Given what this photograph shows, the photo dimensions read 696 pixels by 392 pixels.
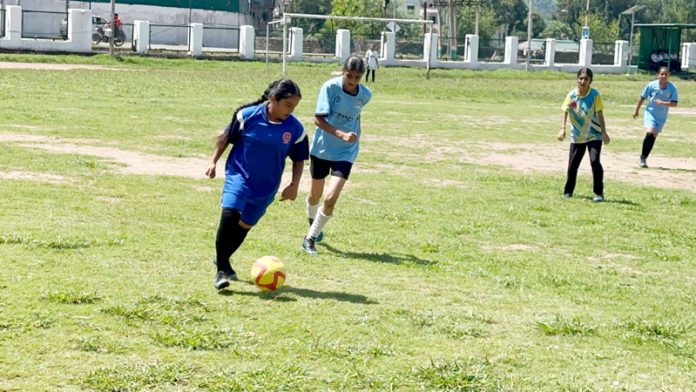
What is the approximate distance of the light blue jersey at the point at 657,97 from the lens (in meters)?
19.8

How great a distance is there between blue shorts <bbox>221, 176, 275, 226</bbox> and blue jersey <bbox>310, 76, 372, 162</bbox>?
208 cm

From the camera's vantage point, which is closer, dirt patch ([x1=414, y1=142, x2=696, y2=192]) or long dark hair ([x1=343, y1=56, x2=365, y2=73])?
long dark hair ([x1=343, y1=56, x2=365, y2=73])

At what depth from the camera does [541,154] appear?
842 inches

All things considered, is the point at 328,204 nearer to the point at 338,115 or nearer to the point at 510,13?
the point at 338,115

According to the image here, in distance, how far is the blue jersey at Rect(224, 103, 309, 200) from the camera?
28.5 ft

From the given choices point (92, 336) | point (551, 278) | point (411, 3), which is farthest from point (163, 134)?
point (411, 3)

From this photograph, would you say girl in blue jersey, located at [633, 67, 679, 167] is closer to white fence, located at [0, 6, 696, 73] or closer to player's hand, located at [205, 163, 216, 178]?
player's hand, located at [205, 163, 216, 178]

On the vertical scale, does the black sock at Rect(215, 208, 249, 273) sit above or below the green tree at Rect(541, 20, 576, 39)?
below

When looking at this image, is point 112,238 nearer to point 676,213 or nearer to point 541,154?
point 676,213

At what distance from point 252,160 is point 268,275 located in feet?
2.93

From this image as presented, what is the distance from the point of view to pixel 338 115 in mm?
10766

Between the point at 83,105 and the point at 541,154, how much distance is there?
10676 mm

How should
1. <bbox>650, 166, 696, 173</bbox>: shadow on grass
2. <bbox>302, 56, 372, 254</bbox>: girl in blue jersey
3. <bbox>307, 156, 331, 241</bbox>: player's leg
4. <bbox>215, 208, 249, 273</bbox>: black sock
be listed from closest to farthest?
<bbox>215, 208, 249, 273</bbox>: black sock
<bbox>302, 56, 372, 254</bbox>: girl in blue jersey
<bbox>307, 156, 331, 241</bbox>: player's leg
<bbox>650, 166, 696, 173</bbox>: shadow on grass

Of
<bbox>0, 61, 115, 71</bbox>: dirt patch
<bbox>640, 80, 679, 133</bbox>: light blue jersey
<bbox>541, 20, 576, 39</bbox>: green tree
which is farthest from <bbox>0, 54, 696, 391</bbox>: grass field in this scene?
<bbox>541, 20, 576, 39</bbox>: green tree
